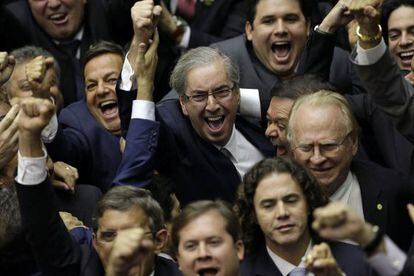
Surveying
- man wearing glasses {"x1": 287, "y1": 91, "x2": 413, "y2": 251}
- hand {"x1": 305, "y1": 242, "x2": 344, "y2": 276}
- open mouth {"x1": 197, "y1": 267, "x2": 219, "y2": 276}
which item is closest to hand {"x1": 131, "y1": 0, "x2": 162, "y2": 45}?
man wearing glasses {"x1": 287, "y1": 91, "x2": 413, "y2": 251}

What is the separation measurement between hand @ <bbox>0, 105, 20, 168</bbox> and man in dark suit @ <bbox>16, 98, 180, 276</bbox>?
61cm

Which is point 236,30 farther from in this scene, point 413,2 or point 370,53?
point 370,53

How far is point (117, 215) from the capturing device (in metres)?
5.51

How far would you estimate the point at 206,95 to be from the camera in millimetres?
6316

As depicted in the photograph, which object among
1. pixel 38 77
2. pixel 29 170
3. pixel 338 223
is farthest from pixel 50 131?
pixel 338 223

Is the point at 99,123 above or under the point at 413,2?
under

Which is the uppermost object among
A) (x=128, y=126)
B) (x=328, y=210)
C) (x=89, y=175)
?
(x=328, y=210)

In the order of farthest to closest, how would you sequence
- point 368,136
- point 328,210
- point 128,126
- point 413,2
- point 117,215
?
1. point 413,2
2. point 368,136
3. point 128,126
4. point 117,215
5. point 328,210

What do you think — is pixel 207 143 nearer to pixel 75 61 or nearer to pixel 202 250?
A: pixel 202 250

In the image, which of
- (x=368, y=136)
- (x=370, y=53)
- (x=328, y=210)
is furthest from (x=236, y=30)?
(x=328, y=210)

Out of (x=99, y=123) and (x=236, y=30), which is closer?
(x=99, y=123)

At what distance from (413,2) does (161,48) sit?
4.79 feet

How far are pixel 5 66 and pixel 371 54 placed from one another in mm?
1685

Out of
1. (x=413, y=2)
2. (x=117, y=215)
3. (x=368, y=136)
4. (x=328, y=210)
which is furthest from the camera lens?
(x=413, y=2)
